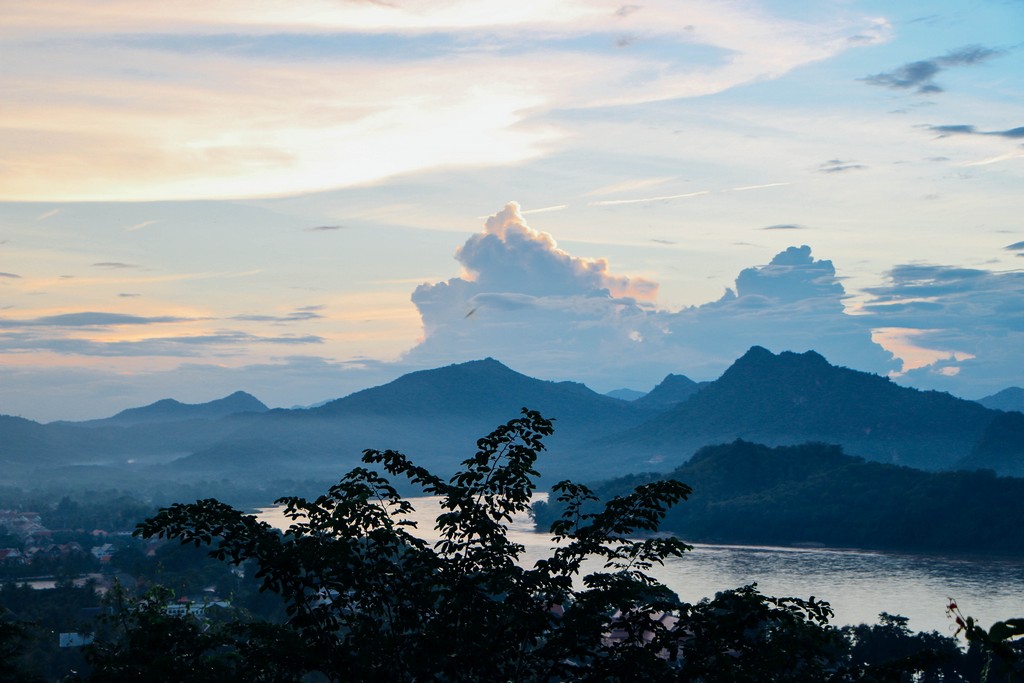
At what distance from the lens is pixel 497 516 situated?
11953mm

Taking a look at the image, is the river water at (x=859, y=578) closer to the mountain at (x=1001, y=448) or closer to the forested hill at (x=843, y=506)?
the forested hill at (x=843, y=506)

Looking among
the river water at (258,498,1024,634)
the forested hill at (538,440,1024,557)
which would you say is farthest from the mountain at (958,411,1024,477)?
the river water at (258,498,1024,634)

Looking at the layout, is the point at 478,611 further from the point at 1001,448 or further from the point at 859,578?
the point at 1001,448

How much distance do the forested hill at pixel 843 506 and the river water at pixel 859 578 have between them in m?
7.92

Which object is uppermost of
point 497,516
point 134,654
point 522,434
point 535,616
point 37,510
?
point 522,434

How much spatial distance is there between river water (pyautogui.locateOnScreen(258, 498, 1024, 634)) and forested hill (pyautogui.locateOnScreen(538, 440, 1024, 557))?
312 inches

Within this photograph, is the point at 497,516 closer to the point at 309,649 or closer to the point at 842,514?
the point at 309,649

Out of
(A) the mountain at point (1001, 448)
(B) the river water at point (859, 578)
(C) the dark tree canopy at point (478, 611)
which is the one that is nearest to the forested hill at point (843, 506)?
(B) the river water at point (859, 578)

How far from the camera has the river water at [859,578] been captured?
62875 mm

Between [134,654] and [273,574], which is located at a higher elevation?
[273,574]

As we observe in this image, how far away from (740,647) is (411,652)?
10.4 ft

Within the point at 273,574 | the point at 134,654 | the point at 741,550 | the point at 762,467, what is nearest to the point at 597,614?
the point at 273,574

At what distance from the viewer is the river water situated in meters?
62.9

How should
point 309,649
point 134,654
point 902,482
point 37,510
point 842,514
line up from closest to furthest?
point 309,649
point 134,654
point 842,514
point 902,482
point 37,510
